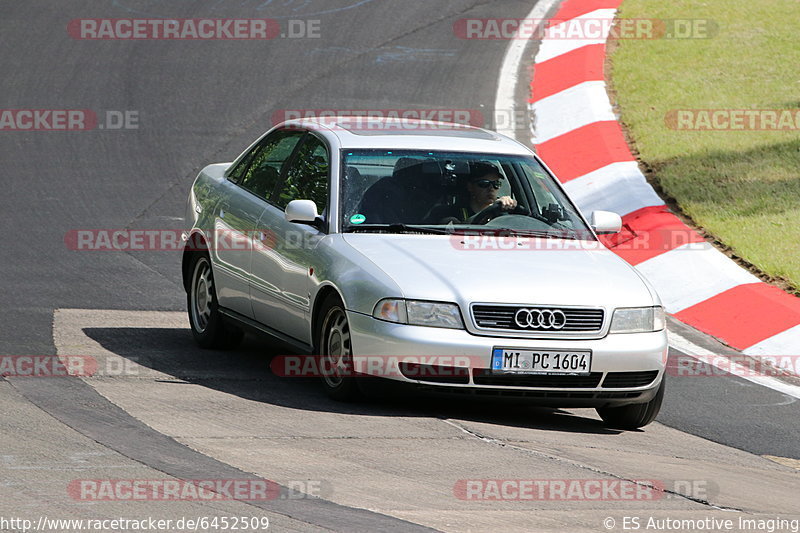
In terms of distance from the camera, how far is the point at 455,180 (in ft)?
27.4

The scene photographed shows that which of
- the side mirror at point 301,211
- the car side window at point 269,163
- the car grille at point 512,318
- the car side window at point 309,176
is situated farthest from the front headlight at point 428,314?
the car side window at point 269,163

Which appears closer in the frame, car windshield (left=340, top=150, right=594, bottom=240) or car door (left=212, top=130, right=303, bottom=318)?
car windshield (left=340, top=150, right=594, bottom=240)

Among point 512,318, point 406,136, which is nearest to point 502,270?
point 512,318

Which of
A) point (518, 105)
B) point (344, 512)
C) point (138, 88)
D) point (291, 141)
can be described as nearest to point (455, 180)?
point (291, 141)

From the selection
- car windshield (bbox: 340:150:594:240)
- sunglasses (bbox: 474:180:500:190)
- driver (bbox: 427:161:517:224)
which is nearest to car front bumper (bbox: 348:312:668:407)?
car windshield (bbox: 340:150:594:240)

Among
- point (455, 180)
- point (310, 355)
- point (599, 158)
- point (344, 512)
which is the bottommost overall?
point (344, 512)

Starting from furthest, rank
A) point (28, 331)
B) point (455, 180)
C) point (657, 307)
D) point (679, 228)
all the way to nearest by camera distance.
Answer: point (679, 228), point (28, 331), point (455, 180), point (657, 307)

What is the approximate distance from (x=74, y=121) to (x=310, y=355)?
8148 mm

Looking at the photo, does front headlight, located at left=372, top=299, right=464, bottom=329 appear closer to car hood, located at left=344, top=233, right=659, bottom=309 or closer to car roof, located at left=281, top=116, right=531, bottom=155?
car hood, located at left=344, top=233, right=659, bottom=309

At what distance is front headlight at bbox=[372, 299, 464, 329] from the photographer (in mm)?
7160

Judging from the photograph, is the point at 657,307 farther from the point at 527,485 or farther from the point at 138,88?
the point at 138,88

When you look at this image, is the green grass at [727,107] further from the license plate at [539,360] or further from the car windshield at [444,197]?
the license plate at [539,360]

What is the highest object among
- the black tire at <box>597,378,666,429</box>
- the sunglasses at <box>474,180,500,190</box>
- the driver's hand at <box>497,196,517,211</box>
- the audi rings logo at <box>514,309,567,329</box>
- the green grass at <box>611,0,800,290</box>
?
the green grass at <box>611,0,800,290</box>

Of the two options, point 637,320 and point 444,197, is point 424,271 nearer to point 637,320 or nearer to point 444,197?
point 444,197
